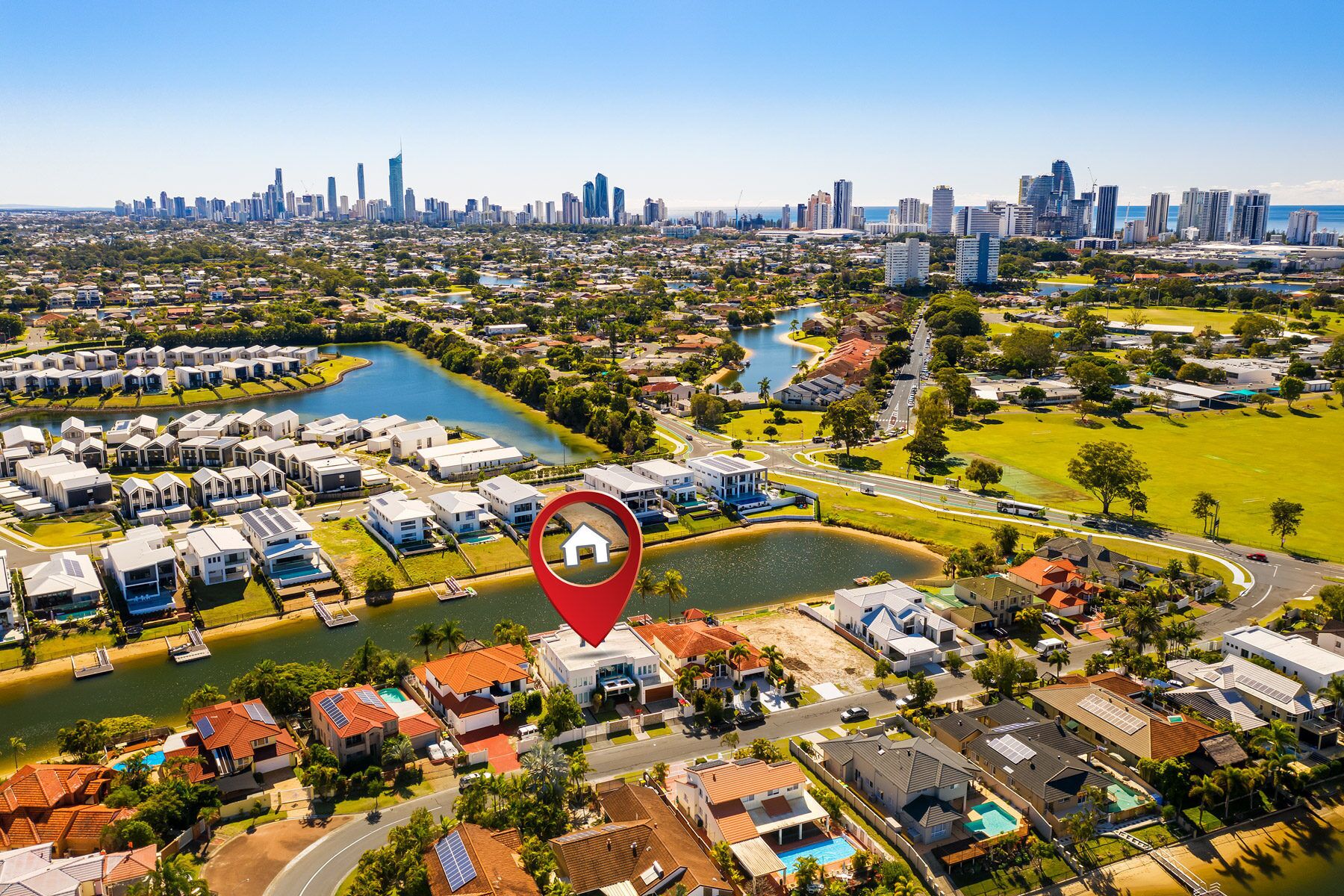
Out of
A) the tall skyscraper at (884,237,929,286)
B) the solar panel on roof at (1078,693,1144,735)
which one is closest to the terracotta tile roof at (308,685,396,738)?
the solar panel on roof at (1078,693,1144,735)

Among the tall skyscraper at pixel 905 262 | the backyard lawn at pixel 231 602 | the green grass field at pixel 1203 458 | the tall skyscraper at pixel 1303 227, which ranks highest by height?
the tall skyscraper at pixel 1303 227

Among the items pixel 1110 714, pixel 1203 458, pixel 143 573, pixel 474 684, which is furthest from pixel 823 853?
pixel 1203 458

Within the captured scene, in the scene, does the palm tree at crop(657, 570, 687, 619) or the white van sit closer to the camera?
the white van

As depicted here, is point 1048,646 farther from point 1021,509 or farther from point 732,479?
point 732,479

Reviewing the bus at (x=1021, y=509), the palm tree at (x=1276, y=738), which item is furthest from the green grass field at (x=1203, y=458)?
the palm tree at (x=1276, y=738)

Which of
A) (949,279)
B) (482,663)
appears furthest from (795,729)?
(949,279)

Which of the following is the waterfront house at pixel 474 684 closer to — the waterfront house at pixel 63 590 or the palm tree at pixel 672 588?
the palm tree at pixel 672 588

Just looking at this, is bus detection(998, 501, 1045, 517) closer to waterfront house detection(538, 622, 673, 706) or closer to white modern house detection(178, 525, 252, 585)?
waterfront house detection(538, 622, 673, 706)
